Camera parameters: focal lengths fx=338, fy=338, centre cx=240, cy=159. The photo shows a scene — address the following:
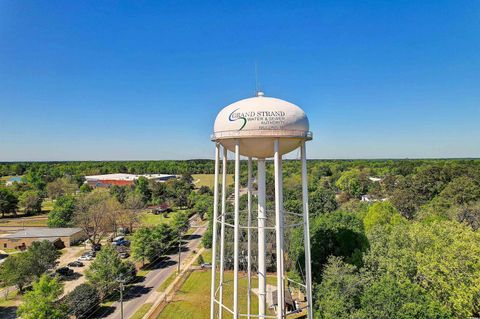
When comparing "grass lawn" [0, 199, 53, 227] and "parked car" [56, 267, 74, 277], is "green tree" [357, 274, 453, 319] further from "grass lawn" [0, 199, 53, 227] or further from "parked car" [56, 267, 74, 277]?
"grass lawn" [0, 199, 53, 227]

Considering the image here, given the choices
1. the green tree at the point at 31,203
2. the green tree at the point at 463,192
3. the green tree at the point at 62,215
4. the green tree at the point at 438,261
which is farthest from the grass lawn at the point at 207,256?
the green tree at the point at 31,203

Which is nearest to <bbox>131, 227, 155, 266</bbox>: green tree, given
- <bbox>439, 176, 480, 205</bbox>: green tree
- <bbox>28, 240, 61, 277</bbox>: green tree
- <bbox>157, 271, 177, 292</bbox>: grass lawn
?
<bbox>157, 271, 177, 292</bbox>: grass lawn

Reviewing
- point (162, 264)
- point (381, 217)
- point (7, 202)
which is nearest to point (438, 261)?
point (381, 217)

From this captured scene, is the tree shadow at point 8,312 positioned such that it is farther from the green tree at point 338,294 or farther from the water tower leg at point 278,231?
the green tree at point 338,294

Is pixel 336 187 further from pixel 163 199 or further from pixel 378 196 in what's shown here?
pixel 163 199

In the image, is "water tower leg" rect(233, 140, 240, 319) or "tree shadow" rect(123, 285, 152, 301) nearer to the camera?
"water tower leg" rect(233, 140, 240, 319)

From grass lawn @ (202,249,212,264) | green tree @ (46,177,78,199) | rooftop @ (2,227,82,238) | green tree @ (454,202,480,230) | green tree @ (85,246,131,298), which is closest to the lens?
green tree @ (85,246,131,298)

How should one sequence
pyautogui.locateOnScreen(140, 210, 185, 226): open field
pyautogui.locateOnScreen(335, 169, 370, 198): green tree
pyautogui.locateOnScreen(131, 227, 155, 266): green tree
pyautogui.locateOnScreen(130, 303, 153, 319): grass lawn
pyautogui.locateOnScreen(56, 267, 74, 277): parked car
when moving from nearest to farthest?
pyautogui.locateOnScreen(130, 303, 153, 319): grass lawn → pyautogui.locateOnScreen(56, 267, 74, 277): parked car → pyautogui.locateOnScreen(131, 227, 155, 266): green tree → pyautogui.locateOnScreen(140, 210, 185, 226): open field → pyautogui.locateOnScreen(335, 169, 370, 198): green tree

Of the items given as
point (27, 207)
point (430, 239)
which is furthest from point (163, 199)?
point (430, 239)
